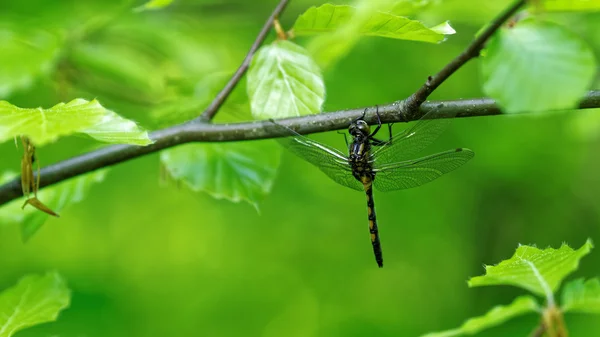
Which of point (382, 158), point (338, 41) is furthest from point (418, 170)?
point (338, 41)

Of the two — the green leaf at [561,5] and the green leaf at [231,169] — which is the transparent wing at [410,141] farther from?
the green leaf at [561,5]

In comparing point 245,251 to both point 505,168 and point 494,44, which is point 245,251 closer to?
point 505,168

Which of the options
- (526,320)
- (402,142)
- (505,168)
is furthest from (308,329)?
(402,142)

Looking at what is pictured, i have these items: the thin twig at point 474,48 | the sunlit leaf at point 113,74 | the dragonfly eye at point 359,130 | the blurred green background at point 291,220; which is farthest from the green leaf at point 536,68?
the blurred green background at point 291,220

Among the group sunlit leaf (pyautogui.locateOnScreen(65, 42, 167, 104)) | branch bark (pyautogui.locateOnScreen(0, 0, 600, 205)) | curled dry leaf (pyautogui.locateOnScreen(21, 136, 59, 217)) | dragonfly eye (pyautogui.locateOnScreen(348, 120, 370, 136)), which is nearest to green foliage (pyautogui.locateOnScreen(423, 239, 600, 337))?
branch bark (pyautogui.locateOnScreen(0, 0, 600, 205))

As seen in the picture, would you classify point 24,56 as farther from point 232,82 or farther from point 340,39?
point 340,39
